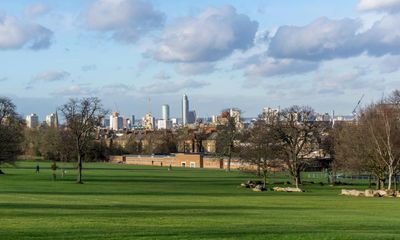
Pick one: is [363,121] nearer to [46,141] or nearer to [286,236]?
[286,236]

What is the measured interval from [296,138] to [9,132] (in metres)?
41.1

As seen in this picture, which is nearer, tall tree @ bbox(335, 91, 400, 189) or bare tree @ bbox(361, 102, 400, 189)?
bare tree @ bbox(361, 102, 400, 189)

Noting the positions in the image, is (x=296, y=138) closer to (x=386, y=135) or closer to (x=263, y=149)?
(x=263, y=149)

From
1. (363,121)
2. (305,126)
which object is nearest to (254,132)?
(305,126)

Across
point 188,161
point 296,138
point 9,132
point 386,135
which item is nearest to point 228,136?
point 188,161

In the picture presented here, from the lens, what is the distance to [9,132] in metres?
92.5

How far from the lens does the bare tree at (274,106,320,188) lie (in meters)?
89.1

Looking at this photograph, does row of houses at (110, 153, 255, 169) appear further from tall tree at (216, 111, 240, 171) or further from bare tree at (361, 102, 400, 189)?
bare tree at (361, 102, 400, 189)

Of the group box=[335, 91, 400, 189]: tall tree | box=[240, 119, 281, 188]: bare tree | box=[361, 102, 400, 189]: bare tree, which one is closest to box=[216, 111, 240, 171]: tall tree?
box=[240, 119, 281, 188]: bare tree

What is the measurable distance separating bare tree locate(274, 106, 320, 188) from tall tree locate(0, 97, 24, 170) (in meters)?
37.6

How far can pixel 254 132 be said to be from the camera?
3610 inches

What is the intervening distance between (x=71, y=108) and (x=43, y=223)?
222 feet

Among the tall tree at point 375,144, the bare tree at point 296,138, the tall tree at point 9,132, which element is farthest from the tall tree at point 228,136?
the tall tree at point 375,144

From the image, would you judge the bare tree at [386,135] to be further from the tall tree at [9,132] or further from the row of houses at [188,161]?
the row of houses at [188,161]
